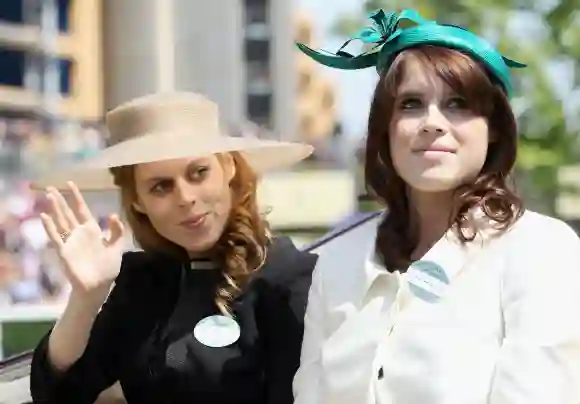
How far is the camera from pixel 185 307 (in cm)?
183

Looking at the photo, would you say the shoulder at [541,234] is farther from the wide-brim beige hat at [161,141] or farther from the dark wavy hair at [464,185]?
the wide-brim beige hat at [161,141]

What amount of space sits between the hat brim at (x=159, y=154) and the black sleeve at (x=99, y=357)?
22 cm

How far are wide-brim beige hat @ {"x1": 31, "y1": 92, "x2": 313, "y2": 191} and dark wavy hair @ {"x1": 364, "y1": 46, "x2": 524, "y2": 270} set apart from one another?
1.31ft

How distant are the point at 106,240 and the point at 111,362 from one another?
0.30m

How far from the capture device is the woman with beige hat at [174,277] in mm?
1744

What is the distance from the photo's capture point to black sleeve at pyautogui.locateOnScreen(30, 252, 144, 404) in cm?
180

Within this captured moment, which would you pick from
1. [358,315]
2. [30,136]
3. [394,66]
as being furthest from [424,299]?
[30,136]

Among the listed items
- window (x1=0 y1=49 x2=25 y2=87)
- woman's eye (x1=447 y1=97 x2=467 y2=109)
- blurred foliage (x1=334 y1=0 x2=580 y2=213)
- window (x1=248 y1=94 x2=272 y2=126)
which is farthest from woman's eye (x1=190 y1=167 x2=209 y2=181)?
window (x1=248 y1=94 x2=272 y2=126)

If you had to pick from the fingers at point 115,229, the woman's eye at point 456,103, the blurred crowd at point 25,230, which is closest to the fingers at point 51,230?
the fingers at point 115,229

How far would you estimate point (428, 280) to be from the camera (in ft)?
4.52

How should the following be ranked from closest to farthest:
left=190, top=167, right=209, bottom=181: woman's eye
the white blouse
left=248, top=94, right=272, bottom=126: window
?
the white blouse
left=190, top=167, right=209, bottom=181: woman's eye
left=248, top=94, right=272, bottom=126: window

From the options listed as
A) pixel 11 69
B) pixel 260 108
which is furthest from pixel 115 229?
pixel 260 108

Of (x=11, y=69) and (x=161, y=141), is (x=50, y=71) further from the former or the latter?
(x=161, y=141)

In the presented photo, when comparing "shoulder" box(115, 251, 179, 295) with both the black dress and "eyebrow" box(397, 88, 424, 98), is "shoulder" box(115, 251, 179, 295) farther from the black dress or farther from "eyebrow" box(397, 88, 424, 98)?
"eyebrow" box(397, 88, 424, 98)
